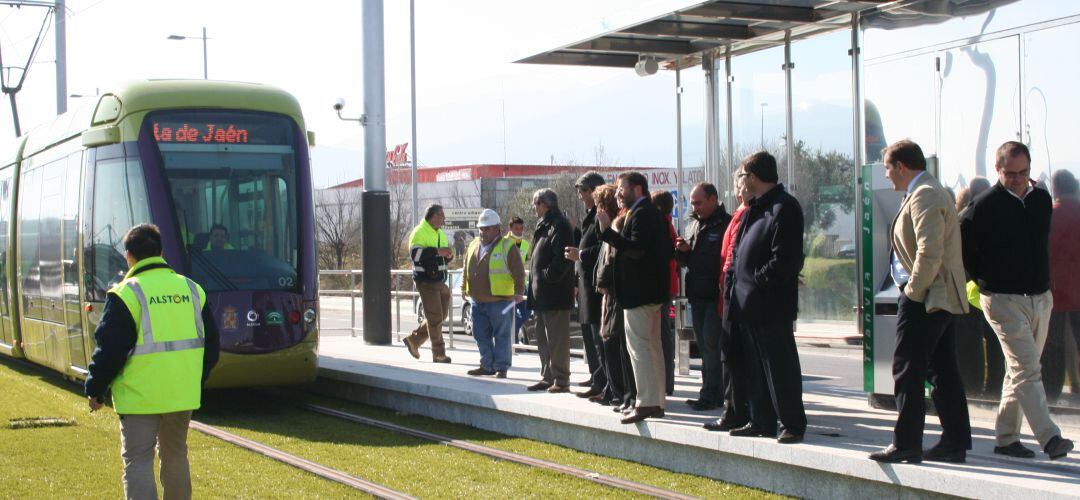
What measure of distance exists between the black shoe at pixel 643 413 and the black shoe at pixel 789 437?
131 centimetres

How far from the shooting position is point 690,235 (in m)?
10.5

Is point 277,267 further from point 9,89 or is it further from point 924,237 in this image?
point 9,89

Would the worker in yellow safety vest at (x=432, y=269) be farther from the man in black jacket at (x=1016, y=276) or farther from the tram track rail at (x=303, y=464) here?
the man in black jacket at (x=1016, y=276)

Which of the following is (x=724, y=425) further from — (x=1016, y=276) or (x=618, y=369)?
(x=1016, y=276)

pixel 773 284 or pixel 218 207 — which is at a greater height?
pixel 218 207

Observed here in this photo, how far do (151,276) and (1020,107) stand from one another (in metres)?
6.02

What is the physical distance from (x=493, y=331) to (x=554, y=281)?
7.23ft

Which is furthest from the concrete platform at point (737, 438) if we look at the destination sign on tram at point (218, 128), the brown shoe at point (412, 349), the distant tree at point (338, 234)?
the distant tree at point (338, 234)

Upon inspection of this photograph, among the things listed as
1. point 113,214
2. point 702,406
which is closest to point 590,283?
point 702,406

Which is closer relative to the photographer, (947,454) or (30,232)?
(947,454)

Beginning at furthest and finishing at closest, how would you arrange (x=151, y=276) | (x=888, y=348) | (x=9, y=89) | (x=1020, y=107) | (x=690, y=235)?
(x=9, y=89)
(x=690, y=235)
(x=888, y=348)
(x=1020, y=107)
(x=151, y=276)

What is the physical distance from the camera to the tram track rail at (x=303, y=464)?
814cm

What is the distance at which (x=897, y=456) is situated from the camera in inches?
270

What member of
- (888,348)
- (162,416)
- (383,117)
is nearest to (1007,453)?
(888,348)
